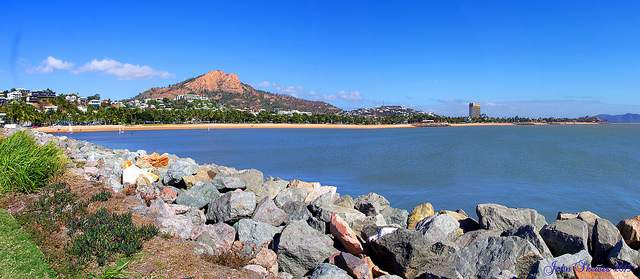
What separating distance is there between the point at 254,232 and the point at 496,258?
16.2 ft

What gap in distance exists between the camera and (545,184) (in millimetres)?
21031

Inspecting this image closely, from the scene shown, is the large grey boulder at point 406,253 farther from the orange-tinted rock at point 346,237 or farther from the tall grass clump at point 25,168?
the tall grass clump at point 25,168

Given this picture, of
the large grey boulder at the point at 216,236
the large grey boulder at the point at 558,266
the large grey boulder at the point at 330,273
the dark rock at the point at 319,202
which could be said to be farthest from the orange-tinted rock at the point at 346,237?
the large grey boulder at the point at 558,266

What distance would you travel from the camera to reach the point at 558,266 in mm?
5941

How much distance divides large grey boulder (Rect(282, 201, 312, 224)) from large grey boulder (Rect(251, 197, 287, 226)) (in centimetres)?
25

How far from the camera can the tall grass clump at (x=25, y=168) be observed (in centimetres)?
877

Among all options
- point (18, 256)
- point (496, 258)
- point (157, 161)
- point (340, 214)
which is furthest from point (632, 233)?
point (157, 161)

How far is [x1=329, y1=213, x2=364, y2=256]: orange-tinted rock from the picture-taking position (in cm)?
723

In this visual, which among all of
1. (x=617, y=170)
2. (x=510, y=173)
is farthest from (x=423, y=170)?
(x=617, y=170)

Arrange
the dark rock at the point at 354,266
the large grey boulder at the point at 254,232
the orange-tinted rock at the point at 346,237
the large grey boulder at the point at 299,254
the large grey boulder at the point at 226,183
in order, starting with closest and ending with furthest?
1. the dark rock at the point at 354,266
2. the large grey boulder at the point at 299,254
3. the orange-tinted rock at the point at 346,237
4. the large grey boulder at the point at 254,232
5. the large grey boulder at the point at 226,183

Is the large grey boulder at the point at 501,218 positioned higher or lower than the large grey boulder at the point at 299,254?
higher

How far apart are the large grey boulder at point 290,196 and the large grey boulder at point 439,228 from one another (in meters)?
4.52

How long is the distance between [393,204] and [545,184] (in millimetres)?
11374

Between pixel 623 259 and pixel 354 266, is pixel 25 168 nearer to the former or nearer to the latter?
pixel 354 266
